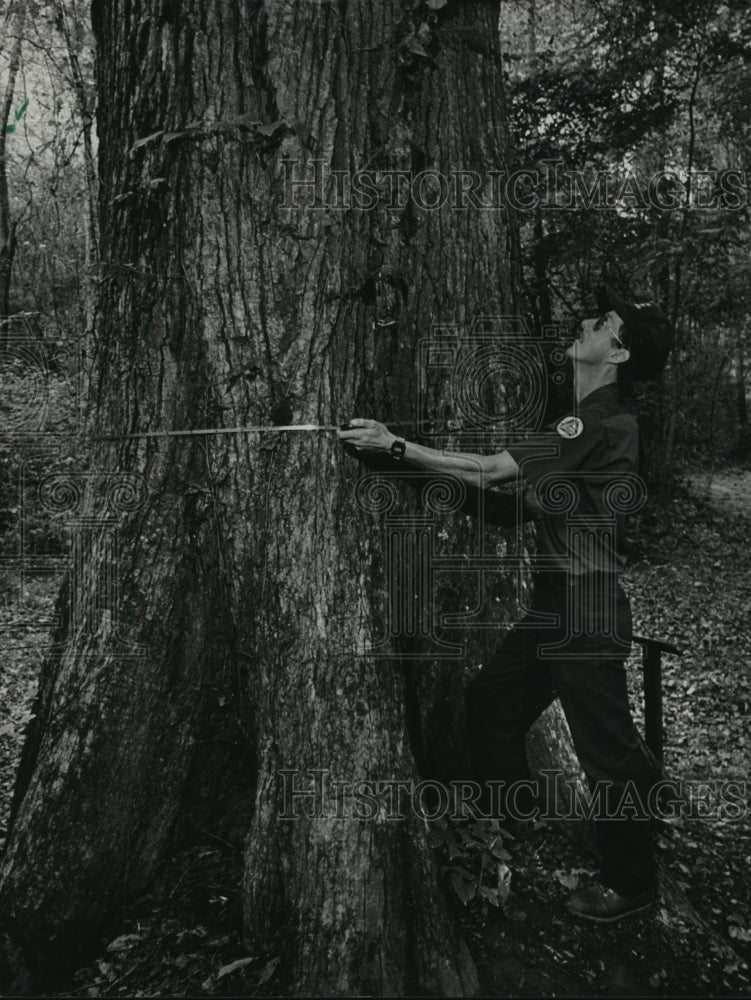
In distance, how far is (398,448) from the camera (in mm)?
3002

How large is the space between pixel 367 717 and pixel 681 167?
37.3ft

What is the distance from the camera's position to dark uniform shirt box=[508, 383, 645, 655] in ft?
10.2

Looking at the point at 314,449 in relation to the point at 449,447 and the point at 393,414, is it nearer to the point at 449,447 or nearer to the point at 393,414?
the point at 393,414

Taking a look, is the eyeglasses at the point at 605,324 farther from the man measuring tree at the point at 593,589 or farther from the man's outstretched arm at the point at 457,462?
the man's outstretched arm at the point at 457,462

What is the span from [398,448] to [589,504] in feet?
2.56

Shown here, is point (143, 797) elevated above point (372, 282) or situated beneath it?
situated beneath

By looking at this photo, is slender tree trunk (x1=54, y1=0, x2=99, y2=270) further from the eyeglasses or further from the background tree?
the eyeglasses

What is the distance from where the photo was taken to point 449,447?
11.2 feet

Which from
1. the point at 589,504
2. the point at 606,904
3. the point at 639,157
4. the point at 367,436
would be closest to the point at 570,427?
the point at 589,504

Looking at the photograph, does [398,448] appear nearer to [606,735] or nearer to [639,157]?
[606,735]

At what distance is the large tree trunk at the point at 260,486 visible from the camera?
285cm

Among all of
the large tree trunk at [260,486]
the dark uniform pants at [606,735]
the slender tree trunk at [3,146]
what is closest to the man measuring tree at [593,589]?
the dark uniform pants at [606,735]

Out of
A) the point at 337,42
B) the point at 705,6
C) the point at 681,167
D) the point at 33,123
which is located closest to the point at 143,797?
the point at 337,42

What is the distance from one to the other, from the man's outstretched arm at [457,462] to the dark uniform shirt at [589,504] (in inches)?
2.5
